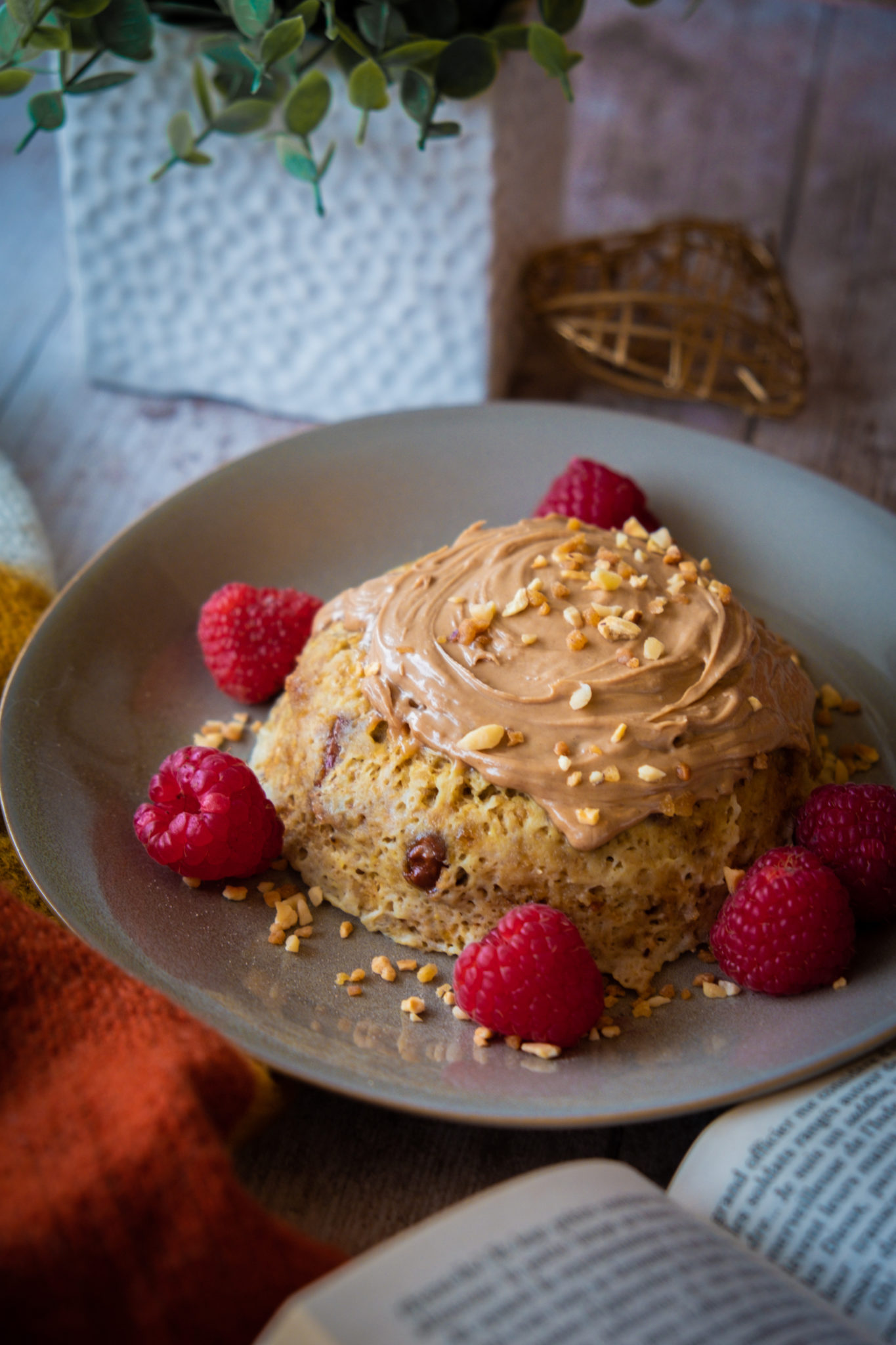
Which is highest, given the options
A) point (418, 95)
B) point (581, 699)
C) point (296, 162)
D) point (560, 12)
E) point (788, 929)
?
point (560, 12)

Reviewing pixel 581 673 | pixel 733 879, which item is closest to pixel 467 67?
pixel 581 673

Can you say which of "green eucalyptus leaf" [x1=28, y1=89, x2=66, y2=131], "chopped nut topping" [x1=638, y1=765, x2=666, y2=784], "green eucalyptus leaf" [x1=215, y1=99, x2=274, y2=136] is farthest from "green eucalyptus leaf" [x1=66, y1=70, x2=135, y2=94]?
"chopped nut topping" [x1=638, y1=765, x2=666, y2=784]

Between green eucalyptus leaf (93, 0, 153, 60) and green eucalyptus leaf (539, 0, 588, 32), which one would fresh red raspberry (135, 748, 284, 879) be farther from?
green eucalyptus leaf (539, 0, 588, 32)

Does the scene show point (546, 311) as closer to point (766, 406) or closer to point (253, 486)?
point (766, 406)

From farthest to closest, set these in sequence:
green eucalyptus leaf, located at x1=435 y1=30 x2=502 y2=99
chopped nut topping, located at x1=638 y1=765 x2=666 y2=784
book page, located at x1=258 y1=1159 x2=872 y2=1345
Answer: green eucalyptus leaf, located at x1=435 y1=30 x2=502 y2=99, chopped nut topping, located at x1=638 y1=765 x2=666 y2=784, book page, located at x1=258 y1=1159 x2=872 y2=1345

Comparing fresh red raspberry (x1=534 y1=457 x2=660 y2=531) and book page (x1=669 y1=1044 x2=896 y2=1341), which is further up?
fresh red raspberry (x1=534 y1=457 x2=660 y2=531)

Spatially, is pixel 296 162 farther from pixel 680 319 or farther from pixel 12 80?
pixel 680 319

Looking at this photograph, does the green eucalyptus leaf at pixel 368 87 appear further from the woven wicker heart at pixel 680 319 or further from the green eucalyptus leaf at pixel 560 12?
the woven wicker heart at pixel 680 319
